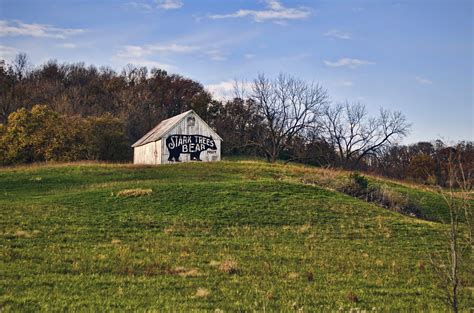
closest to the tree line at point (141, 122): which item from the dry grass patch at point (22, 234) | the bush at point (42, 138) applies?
the bush at point (42, 138)

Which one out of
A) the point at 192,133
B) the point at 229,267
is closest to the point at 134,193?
the point at 229,267

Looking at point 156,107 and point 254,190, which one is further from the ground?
point 156,107

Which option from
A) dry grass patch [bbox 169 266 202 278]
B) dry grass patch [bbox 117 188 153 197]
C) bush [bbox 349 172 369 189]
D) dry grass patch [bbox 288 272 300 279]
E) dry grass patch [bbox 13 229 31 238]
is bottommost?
dry grass patch [bbox 288 272 300 279]

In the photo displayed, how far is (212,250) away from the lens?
1425cm

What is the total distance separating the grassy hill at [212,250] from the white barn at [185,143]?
1973 centimetres

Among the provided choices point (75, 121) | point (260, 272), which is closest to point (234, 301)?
point (260, 272)

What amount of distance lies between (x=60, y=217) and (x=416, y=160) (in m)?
76.4

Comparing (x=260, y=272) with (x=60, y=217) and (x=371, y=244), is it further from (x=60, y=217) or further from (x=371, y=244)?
(x=60, y=217)

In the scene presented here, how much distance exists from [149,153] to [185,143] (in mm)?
5762

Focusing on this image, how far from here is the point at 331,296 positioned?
940cm

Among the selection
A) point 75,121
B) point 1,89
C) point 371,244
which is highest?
point 1,89

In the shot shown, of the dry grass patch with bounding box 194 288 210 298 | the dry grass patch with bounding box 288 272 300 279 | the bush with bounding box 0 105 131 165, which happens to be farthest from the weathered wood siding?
the dry grass patch with bounding box 194 288 210 298

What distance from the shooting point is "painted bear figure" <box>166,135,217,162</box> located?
163 ft

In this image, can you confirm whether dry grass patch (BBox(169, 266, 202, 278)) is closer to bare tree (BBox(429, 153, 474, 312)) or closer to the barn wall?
bare tree (BBox(429, 153, 474, 312))
